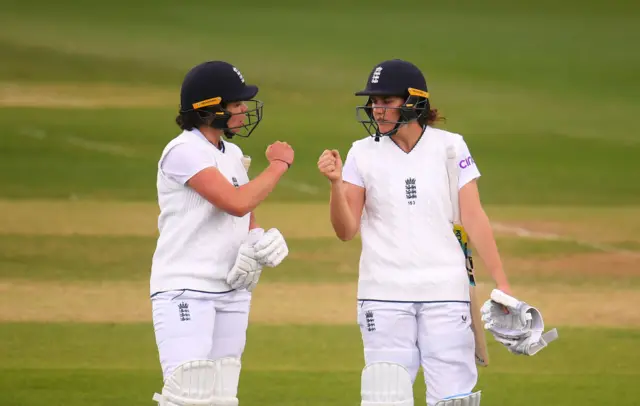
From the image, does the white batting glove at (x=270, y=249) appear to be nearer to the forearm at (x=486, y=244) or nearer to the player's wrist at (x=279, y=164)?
the player's wrist at (x=279, y=164)

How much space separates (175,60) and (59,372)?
12397 mm

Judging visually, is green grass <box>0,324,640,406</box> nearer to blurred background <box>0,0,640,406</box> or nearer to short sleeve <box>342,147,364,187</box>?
blurred background <box>0,0,640,406</box>

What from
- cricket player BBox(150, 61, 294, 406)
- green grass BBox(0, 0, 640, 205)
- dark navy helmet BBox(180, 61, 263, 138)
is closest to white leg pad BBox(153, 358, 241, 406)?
cricket player BBox(150, 61, 294, 406)

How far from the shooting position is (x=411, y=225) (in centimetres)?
596

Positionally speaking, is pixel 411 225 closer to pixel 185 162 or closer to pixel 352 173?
pixel 352 173

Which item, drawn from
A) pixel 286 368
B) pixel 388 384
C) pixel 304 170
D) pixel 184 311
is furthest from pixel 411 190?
pixel 304 170

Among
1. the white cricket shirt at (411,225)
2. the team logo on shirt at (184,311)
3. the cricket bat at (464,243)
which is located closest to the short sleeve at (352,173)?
the white cricket shirt at (411,225)

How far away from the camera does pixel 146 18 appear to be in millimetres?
23719

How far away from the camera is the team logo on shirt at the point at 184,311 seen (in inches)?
229

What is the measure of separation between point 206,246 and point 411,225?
855 millimetres

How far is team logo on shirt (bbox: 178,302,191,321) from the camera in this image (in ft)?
19.1

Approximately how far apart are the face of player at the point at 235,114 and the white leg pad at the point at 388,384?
3.79 feet

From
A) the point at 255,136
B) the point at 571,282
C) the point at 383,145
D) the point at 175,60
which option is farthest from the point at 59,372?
the point at 175,60

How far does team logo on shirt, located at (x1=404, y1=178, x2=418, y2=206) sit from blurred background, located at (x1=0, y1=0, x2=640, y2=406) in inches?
114
